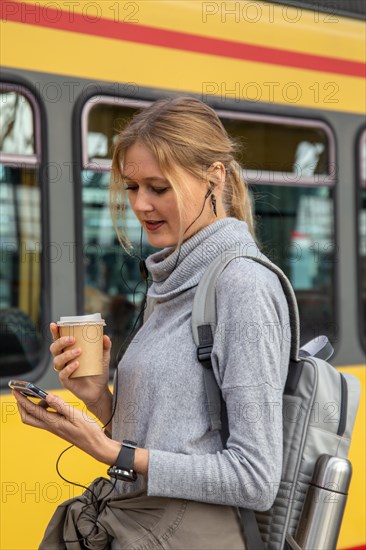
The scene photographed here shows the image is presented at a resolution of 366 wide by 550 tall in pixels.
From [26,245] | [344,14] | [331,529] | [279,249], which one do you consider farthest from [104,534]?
[344,14]

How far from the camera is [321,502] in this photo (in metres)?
1.75

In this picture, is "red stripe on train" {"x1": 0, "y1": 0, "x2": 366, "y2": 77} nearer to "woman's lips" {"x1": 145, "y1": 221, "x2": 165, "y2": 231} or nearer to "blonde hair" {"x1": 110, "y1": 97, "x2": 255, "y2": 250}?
"blonde hair" {"x1": 110, "y1": 97, "x2": 255, "y2": 250}

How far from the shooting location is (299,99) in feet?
12.8

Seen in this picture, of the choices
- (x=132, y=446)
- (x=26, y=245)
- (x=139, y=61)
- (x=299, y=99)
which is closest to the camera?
(x=132, y=446)

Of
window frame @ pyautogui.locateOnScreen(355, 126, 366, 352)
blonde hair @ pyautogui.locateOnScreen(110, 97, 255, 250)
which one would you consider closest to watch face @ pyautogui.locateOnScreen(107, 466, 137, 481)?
blonde hair @ pyautogui.locateOnScreen(110, 97, 255, 250)

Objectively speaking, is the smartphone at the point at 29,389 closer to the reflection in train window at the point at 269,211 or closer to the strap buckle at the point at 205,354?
the strap buckle at the point at 205,354

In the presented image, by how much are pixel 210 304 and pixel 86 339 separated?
0.30 meters

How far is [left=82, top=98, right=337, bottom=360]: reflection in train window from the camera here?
11.1 ft

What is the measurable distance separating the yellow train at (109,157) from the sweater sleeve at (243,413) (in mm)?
1438

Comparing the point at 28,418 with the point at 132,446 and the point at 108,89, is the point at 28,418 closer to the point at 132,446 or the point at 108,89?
the point at 132,446

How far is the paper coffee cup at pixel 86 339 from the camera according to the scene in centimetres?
183

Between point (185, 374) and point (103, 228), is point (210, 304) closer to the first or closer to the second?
point (185, 374)

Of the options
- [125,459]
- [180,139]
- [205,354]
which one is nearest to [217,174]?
[180,139]

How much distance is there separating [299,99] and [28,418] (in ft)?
8.44
